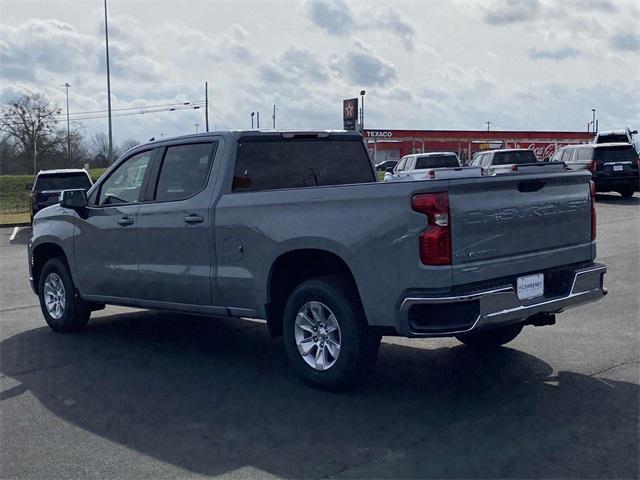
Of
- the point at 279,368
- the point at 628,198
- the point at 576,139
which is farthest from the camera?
the point at 576,139

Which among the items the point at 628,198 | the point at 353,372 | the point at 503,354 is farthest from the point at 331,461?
the point at 628,198

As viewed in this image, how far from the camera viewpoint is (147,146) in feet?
25.3

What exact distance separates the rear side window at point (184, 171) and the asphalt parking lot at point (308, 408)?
1484mm

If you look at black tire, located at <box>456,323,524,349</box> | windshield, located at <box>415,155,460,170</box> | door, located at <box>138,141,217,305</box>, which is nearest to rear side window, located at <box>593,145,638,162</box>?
windshield, located at <box>415,155,460,170</box>

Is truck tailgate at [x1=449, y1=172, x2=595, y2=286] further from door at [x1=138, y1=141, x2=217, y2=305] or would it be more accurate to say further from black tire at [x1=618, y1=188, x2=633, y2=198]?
black tire at [x1=618, y1=188, x2=633, y2=198]

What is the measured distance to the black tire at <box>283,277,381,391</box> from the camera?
Result: 5.80 meters

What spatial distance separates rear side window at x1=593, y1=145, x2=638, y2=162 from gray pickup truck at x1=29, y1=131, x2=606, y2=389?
21008 mm

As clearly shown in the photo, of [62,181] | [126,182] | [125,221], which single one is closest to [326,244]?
[125,221]

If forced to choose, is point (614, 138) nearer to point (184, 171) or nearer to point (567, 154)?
point (567, 154)

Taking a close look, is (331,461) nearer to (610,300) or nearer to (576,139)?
(610,300)

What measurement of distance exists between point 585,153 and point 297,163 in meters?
22.2

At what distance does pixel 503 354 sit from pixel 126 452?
138 inches

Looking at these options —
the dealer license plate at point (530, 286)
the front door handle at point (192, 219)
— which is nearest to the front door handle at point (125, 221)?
the front door handle at point (192, 219)

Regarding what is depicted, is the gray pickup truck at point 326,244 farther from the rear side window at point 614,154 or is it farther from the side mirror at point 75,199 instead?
the rear side window at point 614,154
